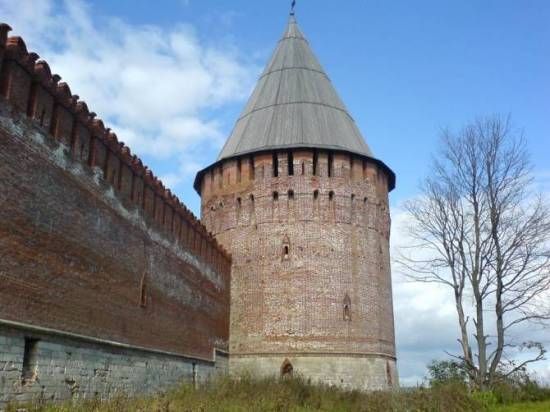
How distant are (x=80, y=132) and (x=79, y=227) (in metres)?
1.74

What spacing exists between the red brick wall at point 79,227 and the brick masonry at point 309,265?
12.0ft

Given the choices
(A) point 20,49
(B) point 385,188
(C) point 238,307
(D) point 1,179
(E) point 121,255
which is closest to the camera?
(D) point 1,179

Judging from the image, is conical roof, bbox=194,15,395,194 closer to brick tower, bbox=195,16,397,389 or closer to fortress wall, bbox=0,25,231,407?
brick tower, bbox=195,16,397,389

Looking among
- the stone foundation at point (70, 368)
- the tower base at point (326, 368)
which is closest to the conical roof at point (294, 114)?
the tower base at point (326, 368)

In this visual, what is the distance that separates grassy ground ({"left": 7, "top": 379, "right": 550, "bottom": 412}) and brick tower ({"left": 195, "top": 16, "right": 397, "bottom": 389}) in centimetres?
315

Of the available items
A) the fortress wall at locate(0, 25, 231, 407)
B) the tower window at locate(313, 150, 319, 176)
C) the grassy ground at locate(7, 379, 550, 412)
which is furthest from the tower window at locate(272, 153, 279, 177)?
the grassy ground at locate(7, 379, 550, 412)

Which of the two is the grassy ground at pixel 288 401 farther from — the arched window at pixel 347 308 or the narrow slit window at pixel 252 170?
the narrow slit window at pixel 252 170

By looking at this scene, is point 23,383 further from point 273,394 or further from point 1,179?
point 273,394

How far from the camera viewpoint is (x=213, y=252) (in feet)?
58.3

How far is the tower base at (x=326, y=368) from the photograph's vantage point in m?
17.5

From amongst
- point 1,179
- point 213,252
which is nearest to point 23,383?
point 1,179

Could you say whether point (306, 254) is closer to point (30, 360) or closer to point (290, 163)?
point (290, 163)

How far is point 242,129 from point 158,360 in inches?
422

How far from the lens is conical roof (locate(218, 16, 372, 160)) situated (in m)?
20.1
